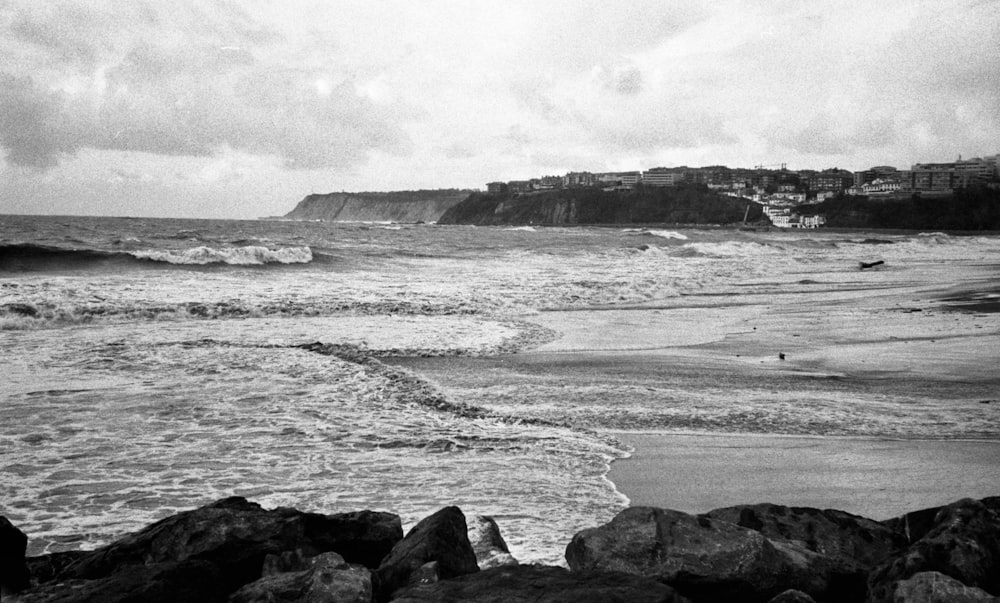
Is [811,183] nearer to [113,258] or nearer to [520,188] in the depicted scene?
[520,188]

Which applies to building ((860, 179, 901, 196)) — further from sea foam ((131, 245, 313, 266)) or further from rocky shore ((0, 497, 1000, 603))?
rocky shore ((0, 497, 1000, 603))

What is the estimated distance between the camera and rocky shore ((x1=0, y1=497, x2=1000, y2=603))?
2.60 meters

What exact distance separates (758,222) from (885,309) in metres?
127

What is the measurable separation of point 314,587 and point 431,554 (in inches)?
18.9

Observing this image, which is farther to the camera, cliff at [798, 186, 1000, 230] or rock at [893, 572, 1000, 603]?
cliff at [798, 186, 1000, 230]

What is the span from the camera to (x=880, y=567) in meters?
2.85

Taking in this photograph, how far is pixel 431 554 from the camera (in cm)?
292

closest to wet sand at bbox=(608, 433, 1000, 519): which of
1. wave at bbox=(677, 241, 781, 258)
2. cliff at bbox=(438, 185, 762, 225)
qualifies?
wave at bbox=(677, 241, 781, 258)

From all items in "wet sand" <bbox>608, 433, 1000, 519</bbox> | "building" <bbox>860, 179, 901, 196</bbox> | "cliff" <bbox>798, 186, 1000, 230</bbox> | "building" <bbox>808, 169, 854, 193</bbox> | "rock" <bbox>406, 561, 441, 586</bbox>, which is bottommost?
"wet sand" <bbox>608, 433, 1000, 519</bbox>

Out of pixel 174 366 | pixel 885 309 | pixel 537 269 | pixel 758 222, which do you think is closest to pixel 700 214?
pixel 758 222

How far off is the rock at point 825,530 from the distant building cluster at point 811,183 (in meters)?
Result: 133

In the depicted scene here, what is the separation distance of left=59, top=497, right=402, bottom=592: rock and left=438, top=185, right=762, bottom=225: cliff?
142892mm

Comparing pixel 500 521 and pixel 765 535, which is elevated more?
pixel 765 535

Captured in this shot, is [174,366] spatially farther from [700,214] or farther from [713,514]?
[700,214]
